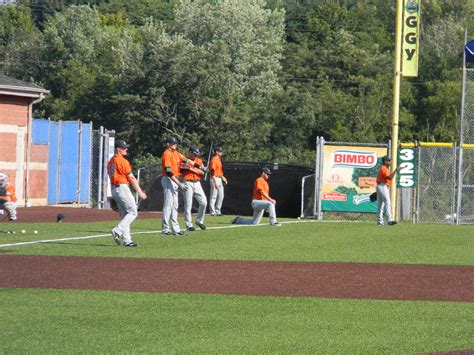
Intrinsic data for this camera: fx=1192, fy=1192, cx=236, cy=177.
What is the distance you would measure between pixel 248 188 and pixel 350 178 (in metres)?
3.95

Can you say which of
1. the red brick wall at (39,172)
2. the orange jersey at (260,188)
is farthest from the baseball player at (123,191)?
the red brick wall at (39,172)

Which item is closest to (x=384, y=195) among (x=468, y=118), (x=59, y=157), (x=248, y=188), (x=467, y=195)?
(x=467, y=195)

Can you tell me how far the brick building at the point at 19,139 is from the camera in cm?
3741

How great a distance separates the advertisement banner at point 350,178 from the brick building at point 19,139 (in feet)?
31.3

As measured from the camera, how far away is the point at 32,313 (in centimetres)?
1209

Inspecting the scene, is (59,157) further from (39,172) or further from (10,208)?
(10,208)

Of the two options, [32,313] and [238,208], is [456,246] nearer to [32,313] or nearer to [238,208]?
[32,313]

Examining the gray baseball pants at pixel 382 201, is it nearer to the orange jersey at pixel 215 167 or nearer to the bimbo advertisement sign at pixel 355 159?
the orange jersey at pixel 215 167

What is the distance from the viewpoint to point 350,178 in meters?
36.1

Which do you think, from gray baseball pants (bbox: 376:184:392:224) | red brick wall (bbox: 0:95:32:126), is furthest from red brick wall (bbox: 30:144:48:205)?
gray baseball pants (bbox: 376:184:392:224)

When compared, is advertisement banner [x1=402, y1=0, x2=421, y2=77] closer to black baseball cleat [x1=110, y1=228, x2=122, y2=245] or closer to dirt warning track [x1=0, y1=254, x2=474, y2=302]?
black baseball cleat [x1=110, y1=228, x2=122, y2=245]

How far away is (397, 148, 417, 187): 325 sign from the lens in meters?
34.4

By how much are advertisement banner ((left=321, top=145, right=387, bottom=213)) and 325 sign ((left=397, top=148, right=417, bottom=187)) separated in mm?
1311

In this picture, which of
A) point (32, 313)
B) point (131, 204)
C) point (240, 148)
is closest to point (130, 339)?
point (32, 313)
